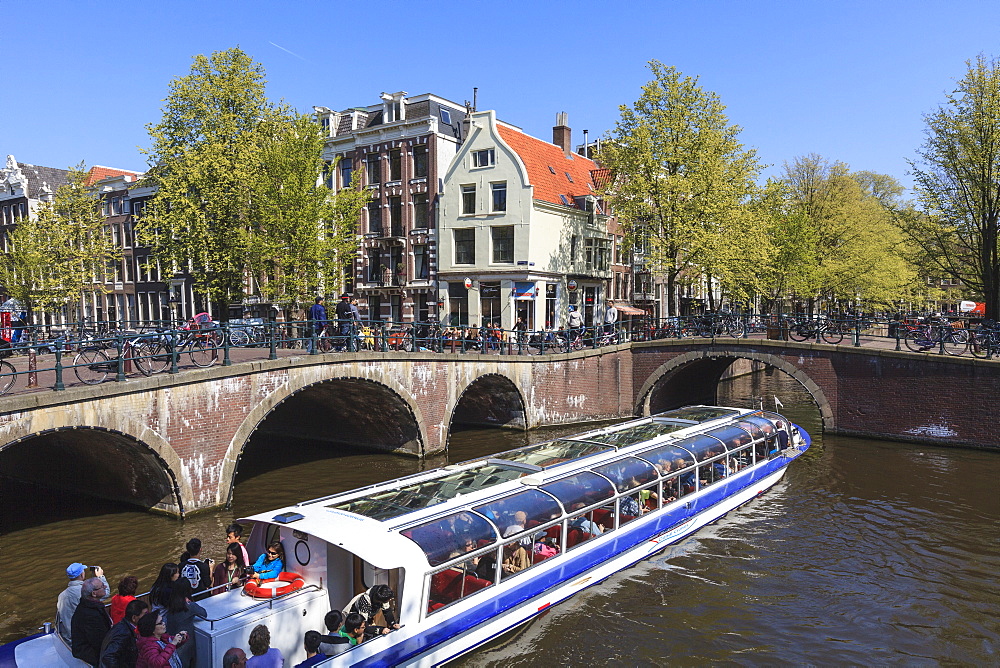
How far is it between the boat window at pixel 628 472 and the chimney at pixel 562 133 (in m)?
32.4

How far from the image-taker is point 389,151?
3878cm

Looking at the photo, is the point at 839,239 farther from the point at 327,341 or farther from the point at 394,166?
the point at 327,341

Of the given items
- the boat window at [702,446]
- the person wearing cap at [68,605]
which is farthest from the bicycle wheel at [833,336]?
the person wearing cap at [68,605]

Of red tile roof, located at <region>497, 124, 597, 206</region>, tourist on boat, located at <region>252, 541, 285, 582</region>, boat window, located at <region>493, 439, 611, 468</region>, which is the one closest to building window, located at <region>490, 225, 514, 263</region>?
red tile roof, located at <region>497, 124, 597, 206</region>

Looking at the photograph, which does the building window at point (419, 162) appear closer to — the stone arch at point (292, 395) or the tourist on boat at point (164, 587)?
the stone arch at point (292, 395)

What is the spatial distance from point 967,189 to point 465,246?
23.3 metres

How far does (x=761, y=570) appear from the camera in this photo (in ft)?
45.9

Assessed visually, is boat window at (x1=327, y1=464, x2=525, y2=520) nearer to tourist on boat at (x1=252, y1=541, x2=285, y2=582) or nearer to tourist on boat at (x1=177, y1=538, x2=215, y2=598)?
tourist on boat at (x1=252, y1=541, x2=285, y2=582)

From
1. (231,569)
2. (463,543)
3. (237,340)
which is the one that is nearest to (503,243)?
(237,340)

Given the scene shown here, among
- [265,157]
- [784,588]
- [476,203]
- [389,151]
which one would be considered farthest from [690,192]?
[784,588]

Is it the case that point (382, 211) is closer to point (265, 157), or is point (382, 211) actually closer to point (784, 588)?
point (265, 157)

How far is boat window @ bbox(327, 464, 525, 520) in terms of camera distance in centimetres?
1075

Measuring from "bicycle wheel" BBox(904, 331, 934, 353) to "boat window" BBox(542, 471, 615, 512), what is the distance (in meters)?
17.8

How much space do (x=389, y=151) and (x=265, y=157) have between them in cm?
1224
